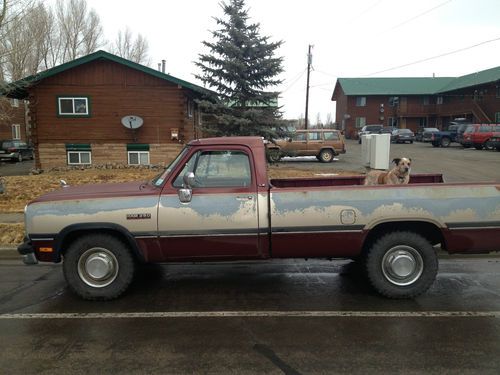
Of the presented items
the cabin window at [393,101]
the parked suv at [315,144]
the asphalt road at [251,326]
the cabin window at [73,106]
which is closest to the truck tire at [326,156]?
the parked suv at [315,144]

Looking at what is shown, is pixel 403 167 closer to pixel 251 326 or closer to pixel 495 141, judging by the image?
pixel 251 326

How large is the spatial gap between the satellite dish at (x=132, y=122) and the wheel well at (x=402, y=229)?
1598 cm

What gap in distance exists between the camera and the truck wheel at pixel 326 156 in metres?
23.3

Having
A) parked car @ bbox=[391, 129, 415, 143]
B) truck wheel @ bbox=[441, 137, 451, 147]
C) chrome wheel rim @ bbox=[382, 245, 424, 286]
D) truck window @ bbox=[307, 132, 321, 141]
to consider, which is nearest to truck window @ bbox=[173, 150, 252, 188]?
chrome wheel rim @ bbox=[382, 245, 424, 286]

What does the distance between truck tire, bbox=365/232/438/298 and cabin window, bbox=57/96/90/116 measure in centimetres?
1750

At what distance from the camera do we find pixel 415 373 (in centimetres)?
332

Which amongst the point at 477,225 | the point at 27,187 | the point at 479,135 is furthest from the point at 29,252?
the point at 479,135

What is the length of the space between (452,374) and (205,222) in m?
2.71

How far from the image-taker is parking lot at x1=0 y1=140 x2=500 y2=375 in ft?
11.5

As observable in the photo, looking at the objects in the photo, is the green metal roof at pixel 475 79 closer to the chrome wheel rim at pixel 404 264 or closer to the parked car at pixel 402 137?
the parked car at pixel 402 137

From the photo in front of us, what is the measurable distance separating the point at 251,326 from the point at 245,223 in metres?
1.10

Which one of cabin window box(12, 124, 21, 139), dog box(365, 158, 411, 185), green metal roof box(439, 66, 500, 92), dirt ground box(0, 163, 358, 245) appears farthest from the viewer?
green metal roof box(439, 66, 500, 92)

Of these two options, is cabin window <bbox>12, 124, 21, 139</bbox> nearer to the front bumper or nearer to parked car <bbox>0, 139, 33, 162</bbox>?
parked car <bbox>0, 139, 33, 162</bbox>

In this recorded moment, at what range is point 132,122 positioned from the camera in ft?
63.0
